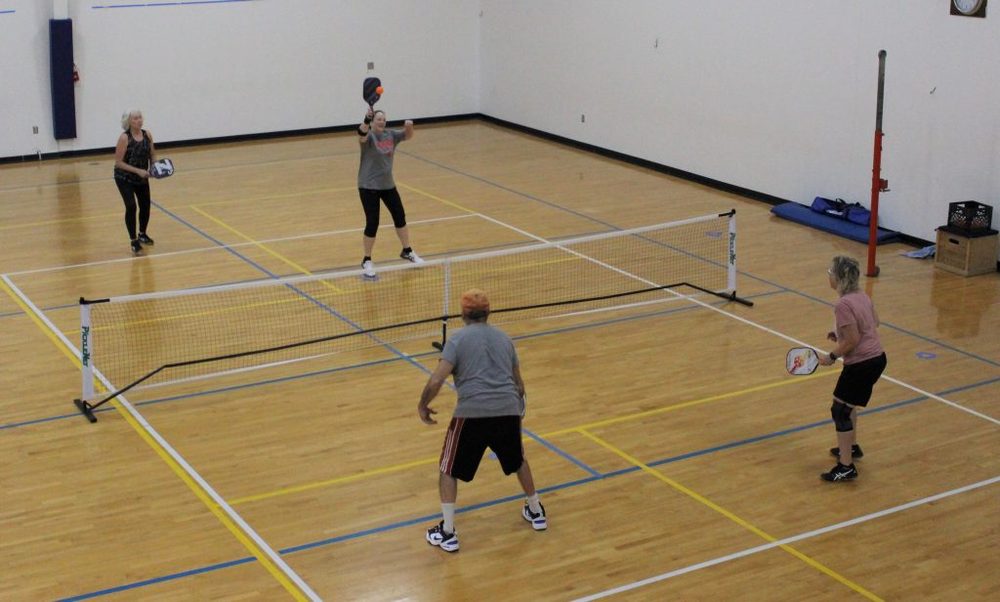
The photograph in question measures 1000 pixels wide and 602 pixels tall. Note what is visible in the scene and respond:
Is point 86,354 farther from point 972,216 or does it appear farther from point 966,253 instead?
point 972,216

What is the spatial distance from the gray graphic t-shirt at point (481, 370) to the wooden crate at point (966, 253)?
28.5 ft

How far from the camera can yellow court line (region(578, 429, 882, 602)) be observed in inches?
312

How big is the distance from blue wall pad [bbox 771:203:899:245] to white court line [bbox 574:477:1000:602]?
673 cm

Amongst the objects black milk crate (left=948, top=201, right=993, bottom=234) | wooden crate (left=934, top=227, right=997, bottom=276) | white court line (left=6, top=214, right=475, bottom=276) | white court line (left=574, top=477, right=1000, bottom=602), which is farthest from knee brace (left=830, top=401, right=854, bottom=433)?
white court line (left=6, top=214, right=475, bottom=276)

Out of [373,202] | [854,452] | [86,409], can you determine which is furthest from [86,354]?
[854,452]

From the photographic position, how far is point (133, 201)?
15.3 metres

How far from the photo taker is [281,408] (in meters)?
10.7

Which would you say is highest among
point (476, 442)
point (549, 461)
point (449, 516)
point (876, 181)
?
point (876, 181)

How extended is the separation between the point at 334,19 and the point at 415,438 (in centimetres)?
1483

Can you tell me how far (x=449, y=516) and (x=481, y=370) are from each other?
1065 mm

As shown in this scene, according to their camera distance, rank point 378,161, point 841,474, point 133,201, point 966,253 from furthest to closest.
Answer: point 133,201
point 966,253
point 378,161
point 841,474

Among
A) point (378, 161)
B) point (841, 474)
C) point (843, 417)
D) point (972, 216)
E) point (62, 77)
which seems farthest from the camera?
point (62, 77)

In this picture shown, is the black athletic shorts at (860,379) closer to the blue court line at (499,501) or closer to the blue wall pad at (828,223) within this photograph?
the blue court line at (499,501)

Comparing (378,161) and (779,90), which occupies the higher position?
(779,90)
